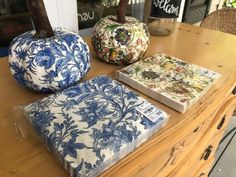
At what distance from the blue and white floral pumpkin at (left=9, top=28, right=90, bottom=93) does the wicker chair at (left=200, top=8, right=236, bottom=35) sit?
85 cm

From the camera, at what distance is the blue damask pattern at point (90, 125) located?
1.01 ft

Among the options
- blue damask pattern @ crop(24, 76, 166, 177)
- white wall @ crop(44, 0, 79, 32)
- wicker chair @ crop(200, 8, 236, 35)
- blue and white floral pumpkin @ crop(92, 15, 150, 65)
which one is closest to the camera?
blue damask pattern @ crop(24, 76, 166, 177)

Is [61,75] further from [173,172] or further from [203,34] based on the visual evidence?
[203,34]

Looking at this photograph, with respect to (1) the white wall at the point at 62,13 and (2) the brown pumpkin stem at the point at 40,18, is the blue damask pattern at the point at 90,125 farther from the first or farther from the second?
(1) the white wall at the point at 62,13

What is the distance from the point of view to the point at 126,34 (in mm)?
521

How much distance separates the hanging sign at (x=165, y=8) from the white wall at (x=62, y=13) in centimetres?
26

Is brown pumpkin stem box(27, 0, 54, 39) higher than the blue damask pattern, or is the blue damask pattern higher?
brown pumpkin stem box(27, 0, 54, 39)

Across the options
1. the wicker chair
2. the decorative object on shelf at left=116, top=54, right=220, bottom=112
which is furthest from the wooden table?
the wicker chair

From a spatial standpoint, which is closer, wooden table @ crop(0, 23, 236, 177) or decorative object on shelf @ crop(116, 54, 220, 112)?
wooden table @ crop(0, 23, 236, 177)

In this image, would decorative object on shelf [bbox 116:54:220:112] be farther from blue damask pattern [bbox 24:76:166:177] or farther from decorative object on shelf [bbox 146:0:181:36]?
decorative object on shelf [bbox 146:0:181:36]

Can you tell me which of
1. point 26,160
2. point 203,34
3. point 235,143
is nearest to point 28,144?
point 26,160

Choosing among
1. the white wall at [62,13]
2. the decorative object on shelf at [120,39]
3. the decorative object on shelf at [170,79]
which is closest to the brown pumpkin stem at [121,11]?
the decorative object on shelf at [120,39]

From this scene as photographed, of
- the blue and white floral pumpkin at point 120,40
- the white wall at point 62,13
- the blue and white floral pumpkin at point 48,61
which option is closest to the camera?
the blue and white floral pumpkin at point 48,61

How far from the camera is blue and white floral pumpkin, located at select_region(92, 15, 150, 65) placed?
1.72 feet
